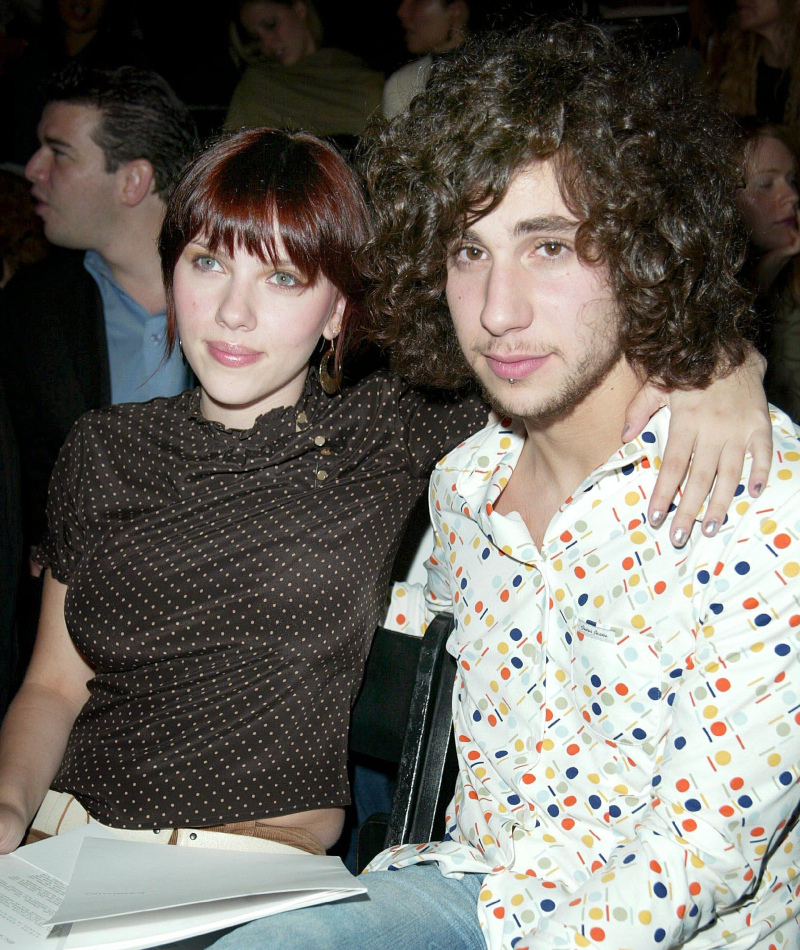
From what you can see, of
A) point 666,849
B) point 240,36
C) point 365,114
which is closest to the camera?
point 666,849

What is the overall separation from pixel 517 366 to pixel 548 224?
193mm

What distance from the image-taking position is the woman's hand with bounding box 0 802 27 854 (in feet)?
4.35

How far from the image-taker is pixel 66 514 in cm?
157

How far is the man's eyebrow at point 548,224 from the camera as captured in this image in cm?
121

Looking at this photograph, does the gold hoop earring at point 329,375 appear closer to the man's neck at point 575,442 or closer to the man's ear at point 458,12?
the man's neck at point 575,442

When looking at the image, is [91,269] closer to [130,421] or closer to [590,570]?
[130,421]

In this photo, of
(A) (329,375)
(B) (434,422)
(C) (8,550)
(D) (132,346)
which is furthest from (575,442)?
(D) (132,346)

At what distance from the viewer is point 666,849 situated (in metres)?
1.03

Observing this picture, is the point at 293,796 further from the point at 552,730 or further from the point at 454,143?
the point at 454,143

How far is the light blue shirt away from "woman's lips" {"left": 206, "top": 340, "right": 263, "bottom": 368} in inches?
36.9

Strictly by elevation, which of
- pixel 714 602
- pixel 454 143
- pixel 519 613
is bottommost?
pixel 519 613

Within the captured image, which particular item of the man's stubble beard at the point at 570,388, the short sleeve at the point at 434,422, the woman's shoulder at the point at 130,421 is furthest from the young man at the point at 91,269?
the man's stubble beard at the point at 570,388

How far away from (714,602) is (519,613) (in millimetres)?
305

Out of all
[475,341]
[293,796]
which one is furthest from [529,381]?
[293,796]
